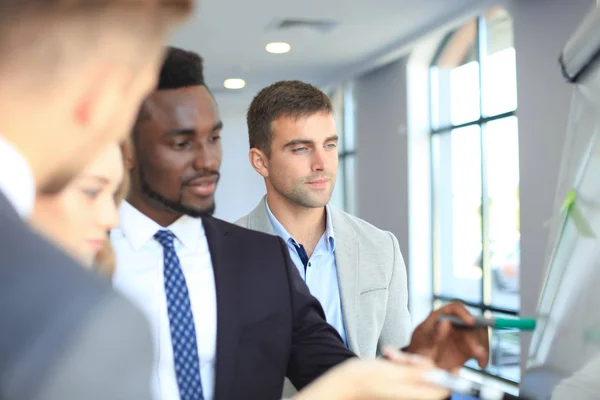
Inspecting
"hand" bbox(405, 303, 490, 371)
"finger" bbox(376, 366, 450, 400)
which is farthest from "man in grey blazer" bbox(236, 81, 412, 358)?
"finger" bbox(376, 366, 450, 400)

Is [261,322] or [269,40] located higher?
[269,40]

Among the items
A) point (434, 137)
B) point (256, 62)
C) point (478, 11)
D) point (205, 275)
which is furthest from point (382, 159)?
point (205, 275)

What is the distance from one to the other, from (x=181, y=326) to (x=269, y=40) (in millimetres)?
396

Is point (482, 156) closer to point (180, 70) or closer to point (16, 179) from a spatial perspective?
point (180, 70)

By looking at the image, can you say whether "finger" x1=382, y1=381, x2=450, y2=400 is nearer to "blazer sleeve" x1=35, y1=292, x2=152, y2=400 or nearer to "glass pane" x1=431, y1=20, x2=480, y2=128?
"blazer sleeve" x1=35, y1=292, x2=152, y2=400

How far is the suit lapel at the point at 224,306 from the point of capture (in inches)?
21.2

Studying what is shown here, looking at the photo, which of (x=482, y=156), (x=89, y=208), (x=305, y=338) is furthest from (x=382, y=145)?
(x=89, y=208)

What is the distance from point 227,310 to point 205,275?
0.11 feet

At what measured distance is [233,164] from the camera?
61 centimetres

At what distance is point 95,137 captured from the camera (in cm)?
33

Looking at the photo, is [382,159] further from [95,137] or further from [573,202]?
[95,137]

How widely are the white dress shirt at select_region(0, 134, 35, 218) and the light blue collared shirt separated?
51cm

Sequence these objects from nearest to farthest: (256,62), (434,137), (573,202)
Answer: (573,202) → (256,62) → (434,137)

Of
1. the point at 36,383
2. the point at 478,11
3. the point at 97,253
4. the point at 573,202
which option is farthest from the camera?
the point at 478,11
